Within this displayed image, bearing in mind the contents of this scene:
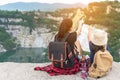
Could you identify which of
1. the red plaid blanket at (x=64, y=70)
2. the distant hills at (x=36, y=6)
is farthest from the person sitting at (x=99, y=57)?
the distant hills at (x=36, y=6)

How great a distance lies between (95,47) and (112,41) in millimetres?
11381

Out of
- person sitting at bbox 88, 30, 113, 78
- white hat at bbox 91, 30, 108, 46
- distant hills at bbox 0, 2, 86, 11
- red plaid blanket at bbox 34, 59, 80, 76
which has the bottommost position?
distant hills at bbox 0, 2, 86, 11

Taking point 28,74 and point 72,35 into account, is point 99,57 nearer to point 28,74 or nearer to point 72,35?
point 72,35

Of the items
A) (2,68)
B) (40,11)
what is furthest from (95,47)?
(40,11)

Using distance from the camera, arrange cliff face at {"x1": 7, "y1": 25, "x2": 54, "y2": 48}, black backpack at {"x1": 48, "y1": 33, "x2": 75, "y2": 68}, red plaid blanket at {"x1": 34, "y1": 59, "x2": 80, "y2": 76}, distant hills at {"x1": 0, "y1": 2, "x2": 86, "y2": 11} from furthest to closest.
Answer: cliff face at {"x1": 7, "y1": 25, "x2": 54, "y2": 48}, distant hills at {"x1": 0, "y1": 2, "x2": 86, "y2": 11}, red plaid blanket at {"x1": 34, "y1": 59, "x2": 80, "y2": 76}, black backpack at {"x1": 48, "y1": 33, "x2": 75, "y2": 68}

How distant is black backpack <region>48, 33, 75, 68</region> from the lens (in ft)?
7.84

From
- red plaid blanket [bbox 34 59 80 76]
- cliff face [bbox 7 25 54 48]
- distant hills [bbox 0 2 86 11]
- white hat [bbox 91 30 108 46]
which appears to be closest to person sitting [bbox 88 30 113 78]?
white hat [bbox 91 30 108 46]

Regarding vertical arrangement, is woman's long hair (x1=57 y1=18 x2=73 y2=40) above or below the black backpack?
above

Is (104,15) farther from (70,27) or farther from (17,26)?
(70,27)

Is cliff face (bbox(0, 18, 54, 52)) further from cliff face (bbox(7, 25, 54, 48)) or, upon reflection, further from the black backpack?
the black backpack

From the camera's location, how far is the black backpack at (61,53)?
239 centimetres

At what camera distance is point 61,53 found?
240 centimetres

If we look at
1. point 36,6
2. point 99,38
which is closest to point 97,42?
point 99,38

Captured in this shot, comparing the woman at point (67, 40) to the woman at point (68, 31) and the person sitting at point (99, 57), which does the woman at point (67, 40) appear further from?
the person sitting at point (99, 57)
